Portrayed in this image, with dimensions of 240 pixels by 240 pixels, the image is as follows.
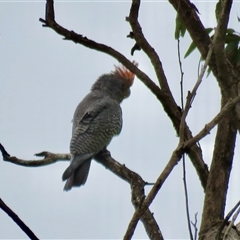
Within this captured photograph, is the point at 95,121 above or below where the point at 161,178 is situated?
above

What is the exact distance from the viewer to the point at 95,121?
278 inches

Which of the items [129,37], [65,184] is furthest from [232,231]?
[65,184]

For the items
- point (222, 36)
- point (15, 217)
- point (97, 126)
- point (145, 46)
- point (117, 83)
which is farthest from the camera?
point (117, 83)

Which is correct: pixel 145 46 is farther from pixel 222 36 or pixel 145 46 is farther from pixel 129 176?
pixel 222 36

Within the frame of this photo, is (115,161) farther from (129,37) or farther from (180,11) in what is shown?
(180,11)

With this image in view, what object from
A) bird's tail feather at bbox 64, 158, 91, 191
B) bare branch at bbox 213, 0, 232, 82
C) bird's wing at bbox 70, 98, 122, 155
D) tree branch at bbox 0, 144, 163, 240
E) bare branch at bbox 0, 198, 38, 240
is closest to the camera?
bare branch at bbox 0, 198, 38, 240

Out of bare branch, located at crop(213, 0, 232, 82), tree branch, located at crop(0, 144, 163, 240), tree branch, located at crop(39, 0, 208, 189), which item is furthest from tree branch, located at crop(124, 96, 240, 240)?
tree branch, located at crop(39, 0, 208, 189)

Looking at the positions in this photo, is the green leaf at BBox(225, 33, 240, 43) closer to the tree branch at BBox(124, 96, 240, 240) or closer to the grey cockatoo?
the tree branch at BBox(124, 96, 240, 240)

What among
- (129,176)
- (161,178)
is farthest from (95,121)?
(161,178)

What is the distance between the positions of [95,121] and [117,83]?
3.34 ft

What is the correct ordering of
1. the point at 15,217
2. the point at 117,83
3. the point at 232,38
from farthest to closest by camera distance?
the point at 117,83, the point at 232,38, the point at 15,217

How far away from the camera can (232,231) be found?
8.58 ft

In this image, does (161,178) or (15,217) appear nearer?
(15,217)

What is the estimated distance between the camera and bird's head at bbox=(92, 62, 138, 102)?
7902 millimetres
